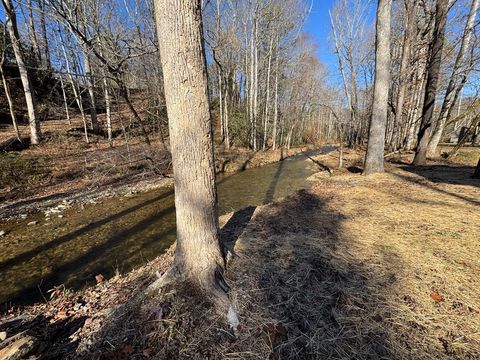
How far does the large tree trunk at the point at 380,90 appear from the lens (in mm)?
6273

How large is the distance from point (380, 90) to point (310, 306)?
22.6 ft

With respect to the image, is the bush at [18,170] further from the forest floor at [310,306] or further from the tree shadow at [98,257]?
the forest floor at [310,306]

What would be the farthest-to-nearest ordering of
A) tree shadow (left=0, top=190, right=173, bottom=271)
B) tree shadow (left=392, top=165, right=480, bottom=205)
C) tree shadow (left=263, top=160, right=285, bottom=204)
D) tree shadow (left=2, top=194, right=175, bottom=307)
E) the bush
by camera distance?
the bush → tree shadow (left=263, top=160, right=285, bottom=204) → tree shadow (left=392, top=165, right=480, bottom=205) → tree shadow (left=0, top=190, right=173, bottom=271) → tree shadow (left=2, top=194, right=175, bottom=307)

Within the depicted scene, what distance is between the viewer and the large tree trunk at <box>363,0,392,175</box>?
20.6 feet

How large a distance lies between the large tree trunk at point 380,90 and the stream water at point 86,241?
321 cm

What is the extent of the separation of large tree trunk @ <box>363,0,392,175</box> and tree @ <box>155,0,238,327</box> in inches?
255

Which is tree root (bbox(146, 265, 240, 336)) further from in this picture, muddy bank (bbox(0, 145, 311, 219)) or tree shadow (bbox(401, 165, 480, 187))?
tree shadow (bbox(401, 165, 480, 187))

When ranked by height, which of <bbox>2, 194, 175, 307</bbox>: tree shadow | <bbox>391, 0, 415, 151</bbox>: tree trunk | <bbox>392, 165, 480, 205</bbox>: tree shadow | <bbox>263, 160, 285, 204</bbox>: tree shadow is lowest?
<bbox>2, 194, 175, 307</bbox>: tree shadow

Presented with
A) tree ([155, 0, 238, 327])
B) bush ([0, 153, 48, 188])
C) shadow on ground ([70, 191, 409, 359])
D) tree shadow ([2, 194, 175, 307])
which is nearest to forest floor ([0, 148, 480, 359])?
shadow on ground ([70, 191, 409, 359])

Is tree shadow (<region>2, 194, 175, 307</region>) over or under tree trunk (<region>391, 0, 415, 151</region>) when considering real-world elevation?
under

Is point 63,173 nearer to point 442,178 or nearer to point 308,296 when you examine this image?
point 308,296

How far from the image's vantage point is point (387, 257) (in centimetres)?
280

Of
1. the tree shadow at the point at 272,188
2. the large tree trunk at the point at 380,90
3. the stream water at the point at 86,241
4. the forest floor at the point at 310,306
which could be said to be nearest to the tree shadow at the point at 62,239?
the stream water at the point at 86,241

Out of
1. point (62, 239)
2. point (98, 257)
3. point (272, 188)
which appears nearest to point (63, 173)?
point (62, 239)
